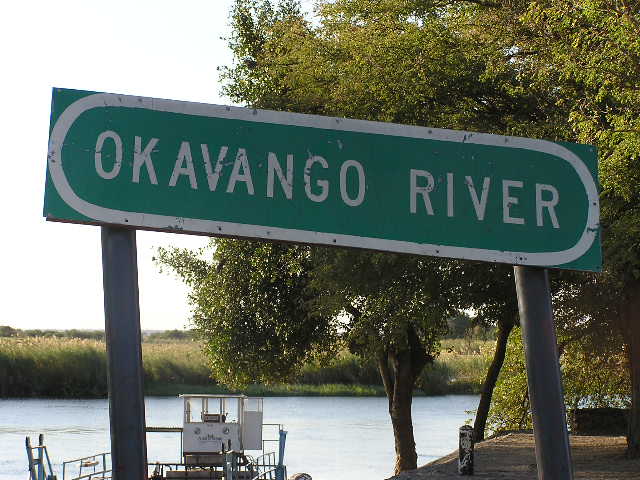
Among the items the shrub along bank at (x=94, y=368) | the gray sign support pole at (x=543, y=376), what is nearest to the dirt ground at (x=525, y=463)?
the gray sign support pole at (x=543, y=376)

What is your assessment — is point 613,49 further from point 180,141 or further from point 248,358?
point 248,358

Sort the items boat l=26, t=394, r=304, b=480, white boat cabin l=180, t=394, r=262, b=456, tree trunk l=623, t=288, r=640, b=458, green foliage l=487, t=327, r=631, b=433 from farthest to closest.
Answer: green foliage l=487, t=327, r=631, b=433
white boat cabin l=180, t=394, r=262, b=456
boat l=26, t=394, r=304, b=480
tree trunk l=623, t=288, r=640, b=458

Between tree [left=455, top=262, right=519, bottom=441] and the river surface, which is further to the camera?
the river surface

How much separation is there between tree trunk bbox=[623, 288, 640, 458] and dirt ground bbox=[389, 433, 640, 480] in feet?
1.20

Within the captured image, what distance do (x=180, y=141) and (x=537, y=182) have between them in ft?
4.06

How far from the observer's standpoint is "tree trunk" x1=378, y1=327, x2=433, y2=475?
2786cm

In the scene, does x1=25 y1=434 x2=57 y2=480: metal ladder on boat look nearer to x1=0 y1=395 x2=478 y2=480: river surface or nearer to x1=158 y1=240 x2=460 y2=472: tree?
x1=158 y1=240 x2=460 y2=472: tree

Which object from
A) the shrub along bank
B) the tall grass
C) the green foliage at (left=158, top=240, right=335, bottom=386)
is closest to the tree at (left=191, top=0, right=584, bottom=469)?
the green foliage at (left=158, top=240, right=335, bottom=386)

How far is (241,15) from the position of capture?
29844 mm

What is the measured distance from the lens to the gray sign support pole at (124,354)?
2.89 m

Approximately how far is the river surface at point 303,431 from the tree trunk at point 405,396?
2701 mm

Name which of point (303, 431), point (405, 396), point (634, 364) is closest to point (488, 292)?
point (634, 364)

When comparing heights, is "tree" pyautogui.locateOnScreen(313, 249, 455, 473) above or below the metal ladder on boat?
above

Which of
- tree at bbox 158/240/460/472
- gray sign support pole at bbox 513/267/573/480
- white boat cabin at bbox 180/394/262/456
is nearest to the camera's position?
gray sign support pole at bbox 513/267/573/480
